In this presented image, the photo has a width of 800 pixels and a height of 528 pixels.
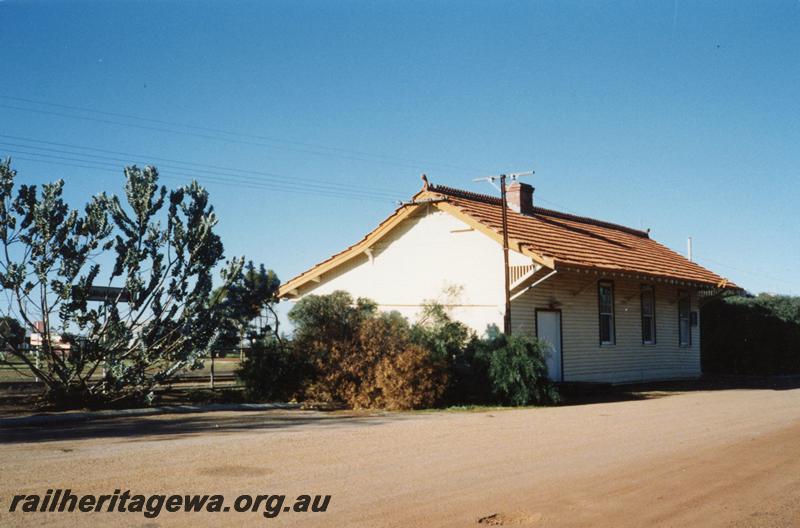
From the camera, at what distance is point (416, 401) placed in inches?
637

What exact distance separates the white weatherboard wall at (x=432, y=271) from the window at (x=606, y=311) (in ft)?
15.2

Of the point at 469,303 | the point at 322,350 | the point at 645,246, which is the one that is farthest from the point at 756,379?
the point at 322,350

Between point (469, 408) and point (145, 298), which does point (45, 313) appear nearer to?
point (145, 298)

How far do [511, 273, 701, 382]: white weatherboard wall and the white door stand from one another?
190mm

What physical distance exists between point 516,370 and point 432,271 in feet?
18.0

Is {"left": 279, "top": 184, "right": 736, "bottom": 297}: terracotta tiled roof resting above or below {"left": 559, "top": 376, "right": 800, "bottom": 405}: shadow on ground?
above

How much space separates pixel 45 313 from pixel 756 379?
24.0m

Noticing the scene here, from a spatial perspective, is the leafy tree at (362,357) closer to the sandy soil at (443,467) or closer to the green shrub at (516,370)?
the green shrub at (516,370)

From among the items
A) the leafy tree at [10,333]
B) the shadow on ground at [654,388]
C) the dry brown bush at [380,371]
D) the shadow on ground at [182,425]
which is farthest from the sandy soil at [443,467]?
the shadow on ground at [654,388]

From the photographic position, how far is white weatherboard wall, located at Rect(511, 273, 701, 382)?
811 inches

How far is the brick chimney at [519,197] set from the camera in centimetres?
2462

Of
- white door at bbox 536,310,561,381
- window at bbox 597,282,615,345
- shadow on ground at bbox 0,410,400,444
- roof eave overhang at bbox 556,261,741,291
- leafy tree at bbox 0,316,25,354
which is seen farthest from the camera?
window at bbox 597,282,615,345

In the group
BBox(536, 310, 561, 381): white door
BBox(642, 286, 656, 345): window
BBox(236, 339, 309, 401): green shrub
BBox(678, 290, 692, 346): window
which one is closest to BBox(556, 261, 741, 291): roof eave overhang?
BBox(678, 290, 692, 346): window

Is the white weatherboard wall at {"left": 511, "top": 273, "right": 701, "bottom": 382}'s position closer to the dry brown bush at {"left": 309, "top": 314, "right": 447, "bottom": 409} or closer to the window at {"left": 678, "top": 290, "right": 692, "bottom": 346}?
the window at {"left": 678, "top": 290, "right": 692, "bottom": 346}
